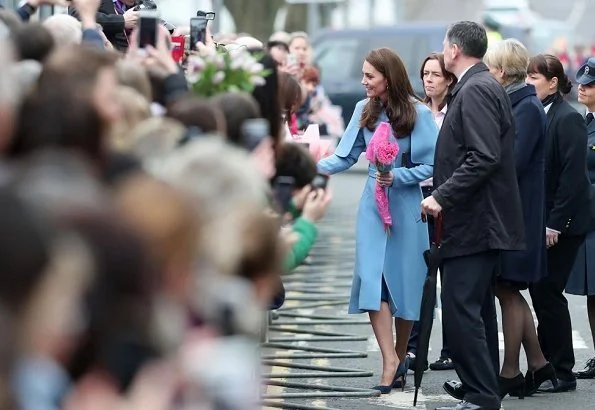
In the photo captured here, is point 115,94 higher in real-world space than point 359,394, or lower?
higher

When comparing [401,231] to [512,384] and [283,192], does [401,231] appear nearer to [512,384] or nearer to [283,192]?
[512,384]

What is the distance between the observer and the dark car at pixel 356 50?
91.0 ft

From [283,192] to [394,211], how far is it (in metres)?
3.98

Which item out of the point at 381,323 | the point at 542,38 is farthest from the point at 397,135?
the point at 542,38

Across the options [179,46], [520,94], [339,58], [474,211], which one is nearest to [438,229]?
[474,211]

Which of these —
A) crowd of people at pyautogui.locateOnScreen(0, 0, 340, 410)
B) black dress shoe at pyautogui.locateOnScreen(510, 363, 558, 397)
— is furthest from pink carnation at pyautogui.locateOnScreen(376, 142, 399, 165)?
crowd of people at pyautogui.locateOnScreen(0, 0, 340, 410)

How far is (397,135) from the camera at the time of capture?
9359 mm

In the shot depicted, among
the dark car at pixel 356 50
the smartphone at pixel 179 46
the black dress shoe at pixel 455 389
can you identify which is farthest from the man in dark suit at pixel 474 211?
the dark car at pixel 356 50

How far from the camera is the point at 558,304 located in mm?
9531

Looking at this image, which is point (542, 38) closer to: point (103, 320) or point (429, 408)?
point (429, 408)

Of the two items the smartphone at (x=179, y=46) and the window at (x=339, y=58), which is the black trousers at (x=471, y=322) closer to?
the smartphone at (x=179, y=46)

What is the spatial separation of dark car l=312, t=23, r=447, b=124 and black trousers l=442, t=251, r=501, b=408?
19280 mm

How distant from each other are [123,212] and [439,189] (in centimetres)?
484

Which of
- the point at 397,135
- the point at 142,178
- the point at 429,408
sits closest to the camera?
the point at 142,178
